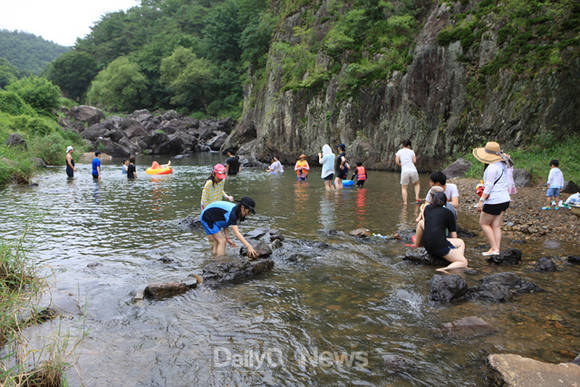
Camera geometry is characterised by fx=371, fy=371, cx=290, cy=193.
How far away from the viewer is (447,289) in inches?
207

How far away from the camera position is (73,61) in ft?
287

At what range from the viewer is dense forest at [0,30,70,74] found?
457 ft

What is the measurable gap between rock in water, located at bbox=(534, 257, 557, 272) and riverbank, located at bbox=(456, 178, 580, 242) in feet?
6.81

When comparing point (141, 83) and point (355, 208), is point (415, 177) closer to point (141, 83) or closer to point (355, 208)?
point (355, 208)

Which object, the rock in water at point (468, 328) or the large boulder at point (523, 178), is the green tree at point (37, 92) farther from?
the rock in water at point (468, 328)

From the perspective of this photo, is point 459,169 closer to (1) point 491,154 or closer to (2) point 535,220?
(2) point 535,220

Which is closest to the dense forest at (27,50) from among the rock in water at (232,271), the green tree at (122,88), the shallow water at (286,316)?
the green tree at (122,88)

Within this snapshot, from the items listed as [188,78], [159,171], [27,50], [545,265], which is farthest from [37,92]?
[27,50]

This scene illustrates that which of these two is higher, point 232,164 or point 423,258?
point 232,164

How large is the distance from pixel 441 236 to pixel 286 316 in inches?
127

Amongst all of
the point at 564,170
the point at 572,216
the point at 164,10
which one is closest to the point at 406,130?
the point at 564,170

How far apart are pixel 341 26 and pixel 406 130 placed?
11.2 metres

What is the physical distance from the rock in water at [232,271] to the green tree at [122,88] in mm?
74941

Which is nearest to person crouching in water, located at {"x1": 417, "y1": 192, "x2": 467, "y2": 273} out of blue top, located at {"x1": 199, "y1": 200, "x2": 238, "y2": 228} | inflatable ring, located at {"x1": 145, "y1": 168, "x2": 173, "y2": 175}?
blue top, located at {"x1": 199, "y1": 200, "x2": 238, "y2": 228}
